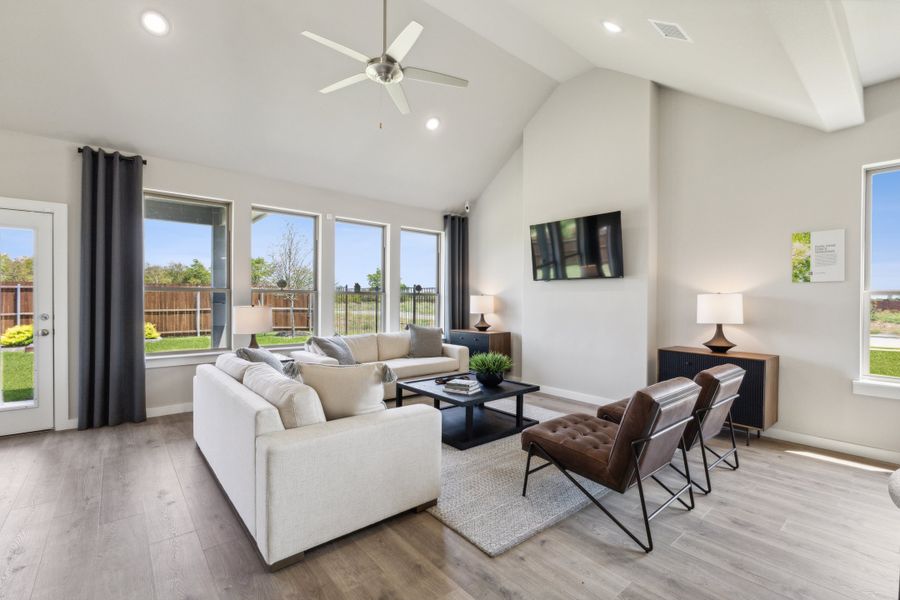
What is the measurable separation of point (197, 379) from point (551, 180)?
4.55 metres

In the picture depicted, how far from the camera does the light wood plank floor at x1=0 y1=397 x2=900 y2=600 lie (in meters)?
1.88

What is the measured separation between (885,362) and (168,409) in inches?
269

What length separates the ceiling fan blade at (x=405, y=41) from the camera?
262 cm

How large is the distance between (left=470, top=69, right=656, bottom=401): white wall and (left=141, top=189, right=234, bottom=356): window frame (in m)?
3.79

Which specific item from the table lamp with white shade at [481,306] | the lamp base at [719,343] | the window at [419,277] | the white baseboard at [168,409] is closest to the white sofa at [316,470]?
the white baseboard at [168,409]

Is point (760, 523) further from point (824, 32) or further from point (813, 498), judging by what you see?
point (824, 32)

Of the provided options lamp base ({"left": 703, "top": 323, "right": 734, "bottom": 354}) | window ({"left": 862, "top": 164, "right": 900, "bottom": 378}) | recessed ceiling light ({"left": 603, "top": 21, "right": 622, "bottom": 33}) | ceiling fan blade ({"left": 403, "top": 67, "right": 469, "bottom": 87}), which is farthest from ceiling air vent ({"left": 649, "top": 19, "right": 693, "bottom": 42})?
lamp base ({"left": 703, "top": 323, "right": 734, "bottom": 354})

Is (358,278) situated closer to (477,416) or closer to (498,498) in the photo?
(477,416)

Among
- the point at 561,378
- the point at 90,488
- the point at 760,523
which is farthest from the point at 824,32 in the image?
the point at 90,488

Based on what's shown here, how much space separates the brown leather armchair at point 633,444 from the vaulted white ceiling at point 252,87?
13.0ft

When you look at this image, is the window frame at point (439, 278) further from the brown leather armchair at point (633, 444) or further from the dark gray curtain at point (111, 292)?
the brown leather armchair at point (633, 444)

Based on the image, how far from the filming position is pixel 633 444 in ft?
6.87

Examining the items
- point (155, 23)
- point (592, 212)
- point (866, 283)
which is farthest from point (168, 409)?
point (866, 283)

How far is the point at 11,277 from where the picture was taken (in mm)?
3855
